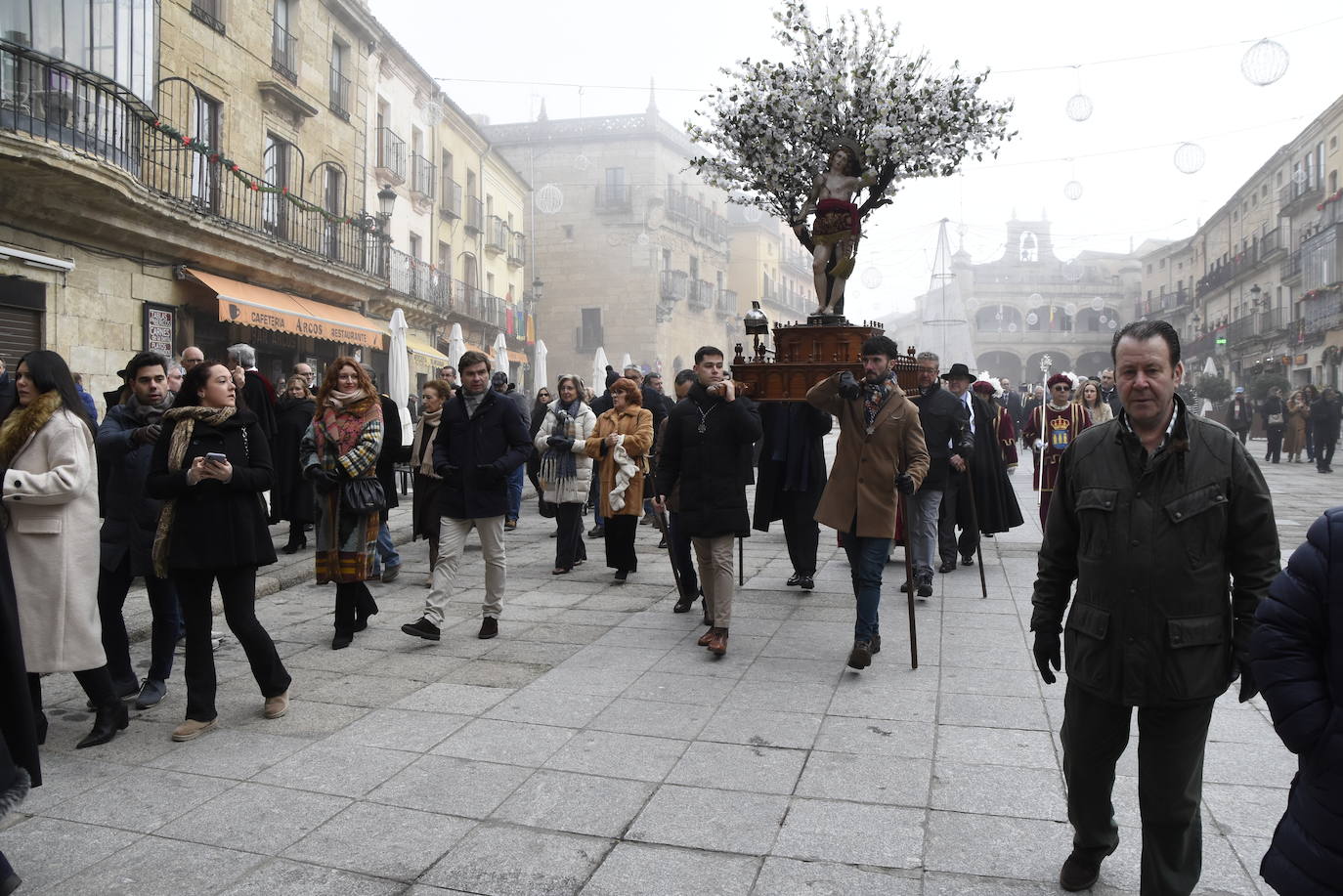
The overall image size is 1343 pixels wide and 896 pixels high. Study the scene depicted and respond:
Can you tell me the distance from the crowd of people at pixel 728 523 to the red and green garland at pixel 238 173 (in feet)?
22.5

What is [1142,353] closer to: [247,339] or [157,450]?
[157,450]

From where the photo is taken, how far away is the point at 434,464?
6.25 metres

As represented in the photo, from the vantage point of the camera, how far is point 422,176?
86.9ft

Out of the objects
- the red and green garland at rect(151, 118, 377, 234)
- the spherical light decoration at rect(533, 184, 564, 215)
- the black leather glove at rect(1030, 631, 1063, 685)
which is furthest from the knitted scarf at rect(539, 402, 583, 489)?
the spherical light decoration at rect(533, 184, 564, 215)

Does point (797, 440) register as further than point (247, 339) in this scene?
No

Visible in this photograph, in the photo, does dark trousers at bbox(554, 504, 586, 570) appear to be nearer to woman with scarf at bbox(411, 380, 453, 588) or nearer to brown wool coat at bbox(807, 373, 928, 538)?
woman with scarf at bbox(411, 380, 453, 588)

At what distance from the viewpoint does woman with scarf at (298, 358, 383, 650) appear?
591cm

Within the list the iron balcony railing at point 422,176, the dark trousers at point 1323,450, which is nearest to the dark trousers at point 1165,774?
the dark trousers at point 1323,450

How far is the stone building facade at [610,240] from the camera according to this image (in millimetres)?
42531

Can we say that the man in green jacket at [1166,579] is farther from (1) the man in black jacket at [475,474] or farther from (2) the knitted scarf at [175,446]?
(1) the man in black jacket at [475,474]

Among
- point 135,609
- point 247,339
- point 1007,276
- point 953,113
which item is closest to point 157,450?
point 135,609

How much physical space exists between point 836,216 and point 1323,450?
52.3ft

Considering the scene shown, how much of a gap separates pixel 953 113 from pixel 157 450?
25.9 feet

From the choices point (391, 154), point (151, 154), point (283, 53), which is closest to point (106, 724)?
point (151, 154)
